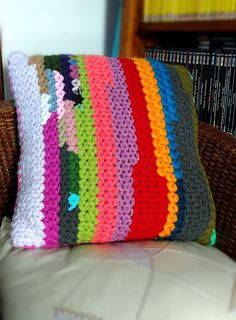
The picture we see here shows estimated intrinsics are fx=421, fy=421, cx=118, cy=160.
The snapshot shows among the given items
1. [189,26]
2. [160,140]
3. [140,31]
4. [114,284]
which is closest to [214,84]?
[189,26]

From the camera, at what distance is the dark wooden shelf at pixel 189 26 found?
106 cm

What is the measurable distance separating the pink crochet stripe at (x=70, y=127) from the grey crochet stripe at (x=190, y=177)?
0.65 feet

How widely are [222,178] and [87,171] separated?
283mm

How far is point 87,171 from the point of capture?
0.76m

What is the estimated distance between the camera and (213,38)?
1.18m

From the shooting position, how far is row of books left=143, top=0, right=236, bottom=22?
1067mm

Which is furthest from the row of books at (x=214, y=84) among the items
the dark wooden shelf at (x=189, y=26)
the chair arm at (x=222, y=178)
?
the chair arm at (x=222, y=178)

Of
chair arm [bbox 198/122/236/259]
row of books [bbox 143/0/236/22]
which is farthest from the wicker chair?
row of books [bbox 143/0/236/22]

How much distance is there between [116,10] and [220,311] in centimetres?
104

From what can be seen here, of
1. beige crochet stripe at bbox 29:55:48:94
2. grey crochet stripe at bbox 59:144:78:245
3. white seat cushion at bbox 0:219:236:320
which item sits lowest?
white seat cushion at bbox 0:219:236:320

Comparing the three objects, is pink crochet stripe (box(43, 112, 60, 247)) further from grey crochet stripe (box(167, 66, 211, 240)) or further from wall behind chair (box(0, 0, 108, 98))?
wall behind chair (box(0, 0, 108, 98))

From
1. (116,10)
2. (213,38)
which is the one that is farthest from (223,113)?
(116,10)

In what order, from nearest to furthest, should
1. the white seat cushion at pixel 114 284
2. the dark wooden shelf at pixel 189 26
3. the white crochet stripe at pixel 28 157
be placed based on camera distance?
the white seat cushion at pixel 114 284, the white crochet stripe at pixel 28 157, the dark wooden shelf at pixel 189 26

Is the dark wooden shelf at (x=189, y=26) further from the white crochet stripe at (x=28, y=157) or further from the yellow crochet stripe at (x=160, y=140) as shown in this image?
the white crochet stripe at (x=28, y=157)
